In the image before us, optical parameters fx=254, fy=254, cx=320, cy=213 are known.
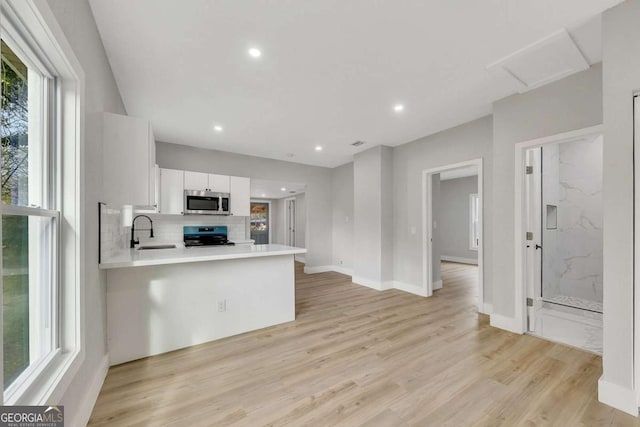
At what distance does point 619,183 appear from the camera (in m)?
1.70

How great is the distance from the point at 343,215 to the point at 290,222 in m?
3.15

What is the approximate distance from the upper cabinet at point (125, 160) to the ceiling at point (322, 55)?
0.64m

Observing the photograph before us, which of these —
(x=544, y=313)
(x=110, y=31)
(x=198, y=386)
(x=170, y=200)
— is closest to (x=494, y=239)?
(x=544, y=313)

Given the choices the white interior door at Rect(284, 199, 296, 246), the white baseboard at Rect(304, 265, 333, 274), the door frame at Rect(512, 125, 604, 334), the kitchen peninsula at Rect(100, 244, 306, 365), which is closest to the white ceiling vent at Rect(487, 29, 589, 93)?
the door frame at Rect(512, 125, 604, 334)

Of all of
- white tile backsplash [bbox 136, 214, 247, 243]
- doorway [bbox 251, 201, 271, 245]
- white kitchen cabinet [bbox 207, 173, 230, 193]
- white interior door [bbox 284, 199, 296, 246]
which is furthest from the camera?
doorway [bbox 251, 201, 271, 245]

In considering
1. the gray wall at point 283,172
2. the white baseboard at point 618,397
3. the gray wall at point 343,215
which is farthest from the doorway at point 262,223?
the white baseboard at point 618,397

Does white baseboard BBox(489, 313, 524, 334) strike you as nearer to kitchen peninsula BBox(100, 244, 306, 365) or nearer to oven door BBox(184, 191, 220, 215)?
kitchen peninsula BBox(100, 244, 306, 365)

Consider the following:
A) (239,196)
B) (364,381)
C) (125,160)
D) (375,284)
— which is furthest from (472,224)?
(125,160)

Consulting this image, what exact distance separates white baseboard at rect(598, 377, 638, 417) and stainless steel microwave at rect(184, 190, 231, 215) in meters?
4.79

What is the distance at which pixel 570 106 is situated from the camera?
2.45 meters

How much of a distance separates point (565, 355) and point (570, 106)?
2357 millimetres

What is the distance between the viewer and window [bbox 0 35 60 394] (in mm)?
1020

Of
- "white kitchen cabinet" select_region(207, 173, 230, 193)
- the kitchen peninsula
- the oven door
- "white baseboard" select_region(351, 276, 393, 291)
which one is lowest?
"white baseboard" select_region(351, 276, 393, 291)

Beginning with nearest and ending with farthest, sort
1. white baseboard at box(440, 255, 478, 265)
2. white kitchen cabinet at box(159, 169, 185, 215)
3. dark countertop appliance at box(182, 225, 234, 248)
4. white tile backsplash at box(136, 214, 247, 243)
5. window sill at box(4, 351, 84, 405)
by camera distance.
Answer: window sill at box(4, 351, 84, 405) < white kitchen cabinet at box(159, 169, 185, 215) < white tile backsplash at box(136, 214, 247, 243) < dark countertop appliance at box(182, 225, 234, 248) < white baseboard at box(440, 255, 478, 265)
